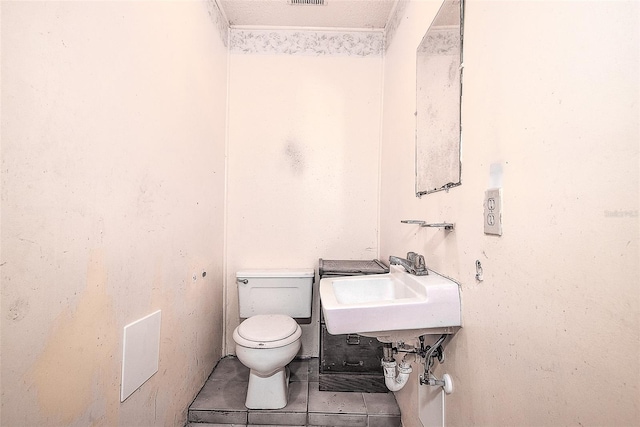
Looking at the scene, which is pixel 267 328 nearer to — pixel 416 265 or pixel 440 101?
pixel 416 265

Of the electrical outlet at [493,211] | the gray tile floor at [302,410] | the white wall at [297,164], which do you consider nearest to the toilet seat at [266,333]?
the gray tile floor at [302,410]

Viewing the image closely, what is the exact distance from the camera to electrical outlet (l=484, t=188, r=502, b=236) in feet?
2.51

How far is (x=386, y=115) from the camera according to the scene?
2.04 meters

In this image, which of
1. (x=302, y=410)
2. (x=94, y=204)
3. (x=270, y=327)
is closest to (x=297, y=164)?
(x=270, y=327)

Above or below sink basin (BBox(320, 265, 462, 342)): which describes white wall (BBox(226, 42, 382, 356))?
above

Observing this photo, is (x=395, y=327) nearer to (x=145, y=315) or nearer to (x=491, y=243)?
(x=491, y=243)

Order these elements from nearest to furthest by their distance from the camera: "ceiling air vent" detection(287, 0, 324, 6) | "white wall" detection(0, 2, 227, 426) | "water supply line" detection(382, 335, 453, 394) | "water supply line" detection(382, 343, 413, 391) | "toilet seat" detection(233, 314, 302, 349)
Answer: "white wall" detection(0, 2, 227, 426) → "water supply line" detection(382, 335, 453, 394) → "water supply line" detection(382, 343, 413, 391) → "toilet seat" detection(233, 314, 302, 349) → "ceiling air vent" detection(287, 0, 324, 6)

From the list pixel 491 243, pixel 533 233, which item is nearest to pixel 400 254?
pixel 491 243

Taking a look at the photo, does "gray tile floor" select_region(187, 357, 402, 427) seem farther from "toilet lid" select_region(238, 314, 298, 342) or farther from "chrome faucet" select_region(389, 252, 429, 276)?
"chrome faucet" select_region(389, 252, 429, 276)

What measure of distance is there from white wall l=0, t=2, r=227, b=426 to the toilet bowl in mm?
316

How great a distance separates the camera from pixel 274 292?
1965mm

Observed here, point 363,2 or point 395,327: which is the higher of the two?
point 363,2

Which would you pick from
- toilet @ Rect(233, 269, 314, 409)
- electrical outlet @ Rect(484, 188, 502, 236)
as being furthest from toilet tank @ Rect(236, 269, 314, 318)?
electrical outlet @ Rect(484, 188, 502, 236)

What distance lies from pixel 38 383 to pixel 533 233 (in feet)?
4.06
